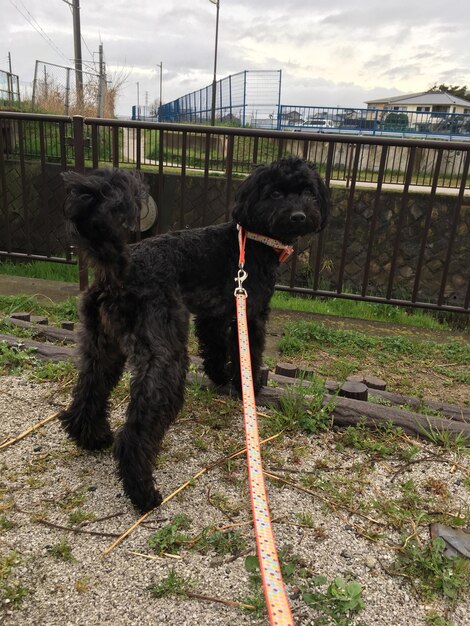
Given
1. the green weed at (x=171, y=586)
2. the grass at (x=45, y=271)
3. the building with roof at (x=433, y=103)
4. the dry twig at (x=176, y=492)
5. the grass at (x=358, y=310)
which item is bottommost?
the grass at (x=358, y=310)

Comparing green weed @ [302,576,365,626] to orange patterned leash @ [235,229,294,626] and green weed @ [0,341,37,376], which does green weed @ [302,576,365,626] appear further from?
green weed @ [0,341,37,376]

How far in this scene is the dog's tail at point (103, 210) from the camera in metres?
1.98

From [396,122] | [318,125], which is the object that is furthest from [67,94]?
[396,122]

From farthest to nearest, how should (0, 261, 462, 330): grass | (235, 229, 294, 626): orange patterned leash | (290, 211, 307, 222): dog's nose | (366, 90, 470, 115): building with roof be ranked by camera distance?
1. (366, 90, 470, 115): building with roof
2. (0, 261, 462, 330): grass
3. (290, 211, 307, 222): dog's nose
4. (235, 229, 294, 626): orange patterned leash

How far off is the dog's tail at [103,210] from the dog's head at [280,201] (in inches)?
29.9

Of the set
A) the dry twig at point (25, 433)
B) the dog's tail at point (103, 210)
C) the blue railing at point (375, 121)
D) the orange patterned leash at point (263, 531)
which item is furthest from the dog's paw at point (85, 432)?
the blue railing at point (375, 121)

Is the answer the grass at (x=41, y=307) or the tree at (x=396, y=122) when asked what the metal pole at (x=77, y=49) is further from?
the grass at (x=41, y=307)

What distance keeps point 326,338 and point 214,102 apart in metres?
19.9

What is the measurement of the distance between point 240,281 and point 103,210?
0.81 meters

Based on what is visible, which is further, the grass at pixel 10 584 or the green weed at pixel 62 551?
the green weed at pixel 62 551

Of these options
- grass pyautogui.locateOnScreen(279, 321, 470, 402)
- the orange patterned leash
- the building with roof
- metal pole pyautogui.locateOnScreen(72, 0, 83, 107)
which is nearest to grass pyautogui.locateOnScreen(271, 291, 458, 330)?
grass pyautogui.locateOnScreen(279, 321, 470, 402)

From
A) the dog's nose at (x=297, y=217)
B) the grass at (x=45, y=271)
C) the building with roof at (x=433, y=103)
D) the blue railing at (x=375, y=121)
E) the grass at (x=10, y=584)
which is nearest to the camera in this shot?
the grass at (x=10, y=584)

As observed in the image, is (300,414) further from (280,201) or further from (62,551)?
(62,551)

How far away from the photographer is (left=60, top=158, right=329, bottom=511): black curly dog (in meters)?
2.05
